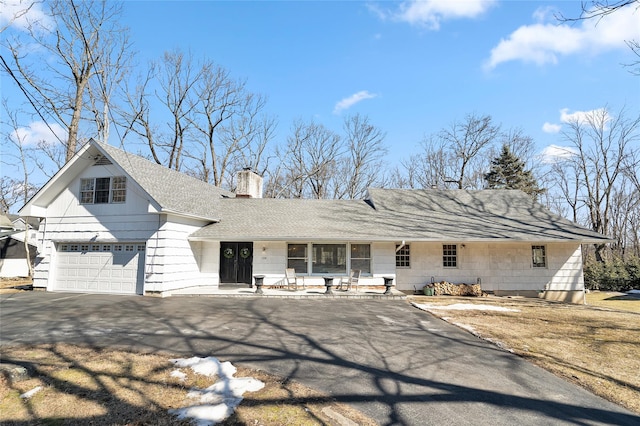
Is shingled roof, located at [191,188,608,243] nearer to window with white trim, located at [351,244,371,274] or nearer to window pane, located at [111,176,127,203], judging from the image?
window with white trim, located at [351,244,371,274]

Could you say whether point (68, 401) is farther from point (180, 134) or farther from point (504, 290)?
point (180, 134)

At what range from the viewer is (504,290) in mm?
15266

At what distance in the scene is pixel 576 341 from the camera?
7.32m

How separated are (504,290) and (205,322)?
13483mm

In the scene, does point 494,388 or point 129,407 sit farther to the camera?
point 494,388

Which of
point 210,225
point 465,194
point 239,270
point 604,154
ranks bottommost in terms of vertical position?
point 239,270

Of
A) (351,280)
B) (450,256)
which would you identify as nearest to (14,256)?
(351,280)

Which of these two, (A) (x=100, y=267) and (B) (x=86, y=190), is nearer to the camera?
(A) (x=100, y=267)

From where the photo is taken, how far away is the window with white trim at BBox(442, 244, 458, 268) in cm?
1551

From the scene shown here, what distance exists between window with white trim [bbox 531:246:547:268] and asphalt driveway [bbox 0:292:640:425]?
824 cm

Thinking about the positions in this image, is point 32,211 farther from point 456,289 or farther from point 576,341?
point 576,341

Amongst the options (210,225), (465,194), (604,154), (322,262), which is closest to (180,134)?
(210,225)

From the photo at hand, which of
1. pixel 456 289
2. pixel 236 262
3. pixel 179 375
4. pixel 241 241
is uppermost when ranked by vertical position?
pixel 241 241

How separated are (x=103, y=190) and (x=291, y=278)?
29.1 ft
